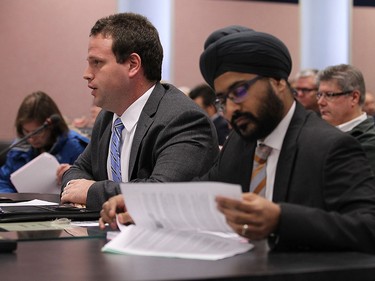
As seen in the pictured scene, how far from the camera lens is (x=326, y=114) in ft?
17.2

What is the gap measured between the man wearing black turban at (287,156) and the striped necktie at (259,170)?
0.01 m

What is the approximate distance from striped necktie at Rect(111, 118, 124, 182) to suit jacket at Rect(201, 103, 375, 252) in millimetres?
1220

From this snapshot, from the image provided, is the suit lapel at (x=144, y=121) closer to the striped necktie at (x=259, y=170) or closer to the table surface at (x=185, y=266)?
the striped necktie at (x=259, y=170)

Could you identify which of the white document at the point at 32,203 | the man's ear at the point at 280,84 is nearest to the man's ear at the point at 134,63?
the white document at the point at 32,203

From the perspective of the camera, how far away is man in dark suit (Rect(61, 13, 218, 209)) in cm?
302

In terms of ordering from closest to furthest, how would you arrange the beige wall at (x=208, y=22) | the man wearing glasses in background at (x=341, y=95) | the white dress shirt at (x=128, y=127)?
the white dress shirt at (x=128, y=127) < the man wearing glasses in background at (x=341, y=95) < the beige wall at (x=208, y=22)

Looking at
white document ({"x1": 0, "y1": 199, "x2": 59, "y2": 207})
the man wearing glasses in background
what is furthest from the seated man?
the man wearing glasses in background

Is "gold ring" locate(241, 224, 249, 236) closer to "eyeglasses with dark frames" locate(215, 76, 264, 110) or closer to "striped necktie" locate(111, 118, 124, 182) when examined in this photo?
"eyeglasses with dark frames" locate(215, 76, 264, 110)

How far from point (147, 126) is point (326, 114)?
7.93ft

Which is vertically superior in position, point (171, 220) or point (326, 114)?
point (171, 220)

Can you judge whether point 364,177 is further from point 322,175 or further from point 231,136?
point 231,136

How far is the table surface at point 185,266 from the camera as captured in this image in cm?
145

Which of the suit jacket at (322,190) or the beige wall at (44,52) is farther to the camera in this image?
the beige wall at (44,52)

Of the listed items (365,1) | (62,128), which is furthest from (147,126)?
(365,1)
